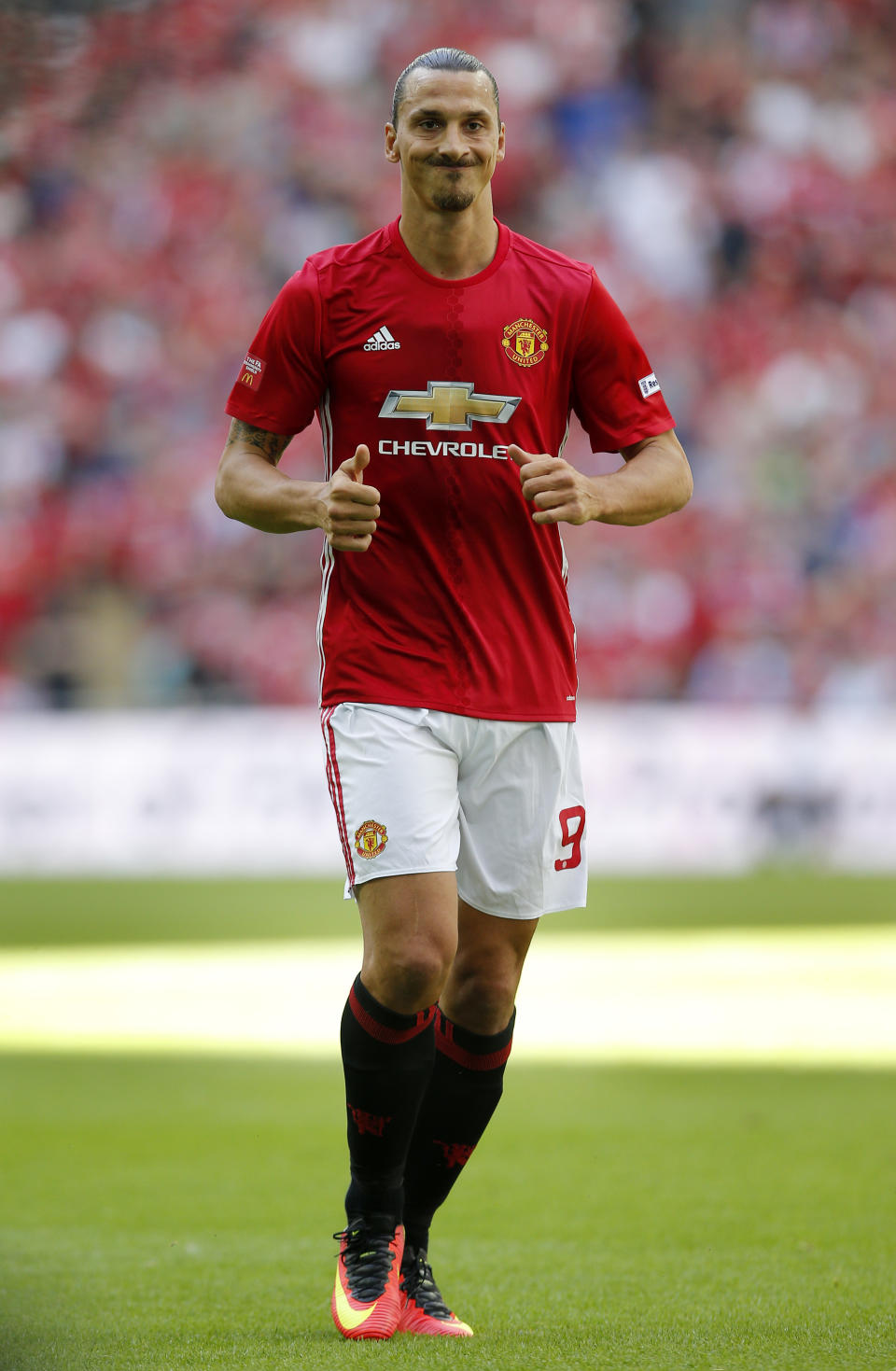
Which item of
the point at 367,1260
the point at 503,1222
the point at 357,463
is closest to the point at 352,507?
the point at 357,463

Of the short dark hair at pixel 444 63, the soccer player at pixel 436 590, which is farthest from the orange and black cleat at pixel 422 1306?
the short dark hair at pixel 444 63

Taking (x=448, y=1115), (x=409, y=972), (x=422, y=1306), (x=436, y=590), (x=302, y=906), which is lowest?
(x=302, y=906)

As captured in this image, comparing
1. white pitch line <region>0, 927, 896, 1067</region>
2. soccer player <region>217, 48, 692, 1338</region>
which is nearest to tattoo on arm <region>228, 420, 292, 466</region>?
soccer player <region>217, 48, 692, 1338</region>

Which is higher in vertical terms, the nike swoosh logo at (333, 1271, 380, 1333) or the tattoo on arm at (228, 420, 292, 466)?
the tattoo on arm at (228, 420, 292, 466)

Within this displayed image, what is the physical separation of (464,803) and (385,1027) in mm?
472

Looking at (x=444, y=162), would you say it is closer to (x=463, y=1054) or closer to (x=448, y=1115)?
(x=463, y=1054)

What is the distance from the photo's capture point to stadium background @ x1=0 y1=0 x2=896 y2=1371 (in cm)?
414

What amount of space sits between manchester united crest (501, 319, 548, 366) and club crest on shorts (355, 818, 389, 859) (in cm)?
98

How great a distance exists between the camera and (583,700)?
17.1 meters

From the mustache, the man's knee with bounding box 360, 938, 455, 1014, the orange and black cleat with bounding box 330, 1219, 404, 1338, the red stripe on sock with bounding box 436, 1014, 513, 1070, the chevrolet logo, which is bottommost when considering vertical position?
the orange and black cleat with bounding box 330, 1219, 404, 1338

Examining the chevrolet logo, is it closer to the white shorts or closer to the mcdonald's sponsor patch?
the mcdonald's sponsor patch

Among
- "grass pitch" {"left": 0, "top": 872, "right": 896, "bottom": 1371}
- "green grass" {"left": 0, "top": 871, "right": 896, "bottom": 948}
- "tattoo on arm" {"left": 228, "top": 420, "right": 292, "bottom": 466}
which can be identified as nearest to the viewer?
"grass pitch" {"left": 0, "top": 872, "right": 896, "bottom": 1371}

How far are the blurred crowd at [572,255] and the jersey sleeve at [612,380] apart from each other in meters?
12.6

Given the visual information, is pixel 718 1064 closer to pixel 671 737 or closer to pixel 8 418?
pixel 671 737
